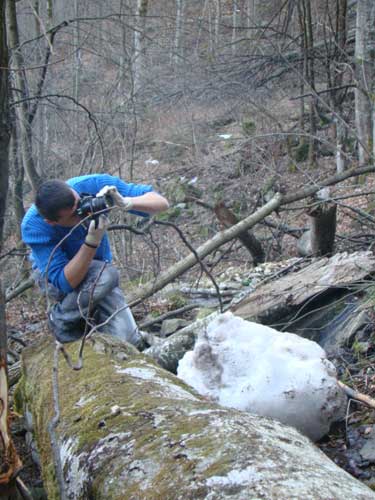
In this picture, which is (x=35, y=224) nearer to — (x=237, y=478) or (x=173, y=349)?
(x=173, y=349)

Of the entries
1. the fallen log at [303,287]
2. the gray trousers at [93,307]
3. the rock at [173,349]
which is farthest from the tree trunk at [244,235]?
the gray trousers at [93,307]

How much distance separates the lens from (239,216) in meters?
7.75

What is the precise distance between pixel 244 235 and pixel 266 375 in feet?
11.4

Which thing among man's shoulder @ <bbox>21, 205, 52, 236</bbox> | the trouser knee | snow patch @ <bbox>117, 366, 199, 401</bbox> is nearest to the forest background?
the trouser knee

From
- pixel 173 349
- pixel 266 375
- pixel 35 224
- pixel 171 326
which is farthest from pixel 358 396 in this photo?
pixel 171 326

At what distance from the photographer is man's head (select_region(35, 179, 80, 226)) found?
134 inches

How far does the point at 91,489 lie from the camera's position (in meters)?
1.96

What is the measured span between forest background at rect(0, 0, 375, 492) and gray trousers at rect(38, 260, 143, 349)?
1251 millimetres

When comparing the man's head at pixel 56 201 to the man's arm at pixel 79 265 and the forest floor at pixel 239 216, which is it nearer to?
the man's arm at pixel 79 265

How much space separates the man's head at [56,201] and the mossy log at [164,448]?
36.6 inches

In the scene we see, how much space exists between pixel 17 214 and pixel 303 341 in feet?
17.5

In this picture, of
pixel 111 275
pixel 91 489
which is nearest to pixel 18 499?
pixel 91 489

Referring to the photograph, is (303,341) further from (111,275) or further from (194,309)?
(194,309)

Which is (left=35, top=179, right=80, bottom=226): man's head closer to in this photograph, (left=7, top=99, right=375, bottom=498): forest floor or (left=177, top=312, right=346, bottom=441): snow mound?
(left=7, top=99, right=375, bottom=498): forest floor
